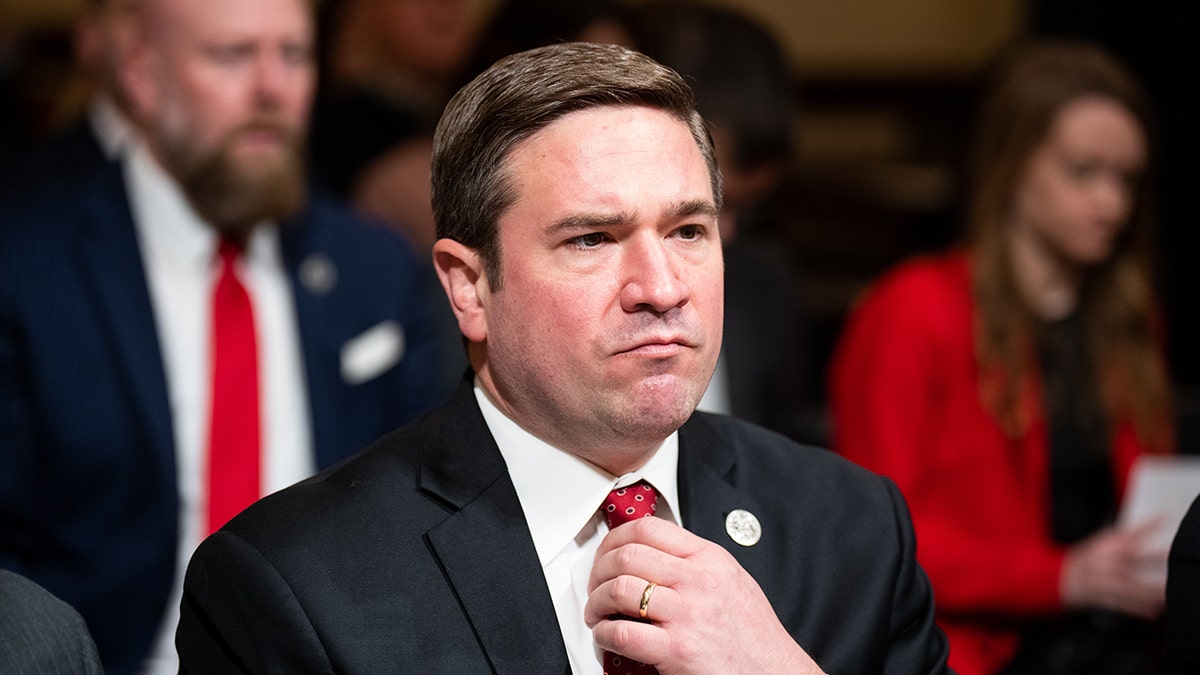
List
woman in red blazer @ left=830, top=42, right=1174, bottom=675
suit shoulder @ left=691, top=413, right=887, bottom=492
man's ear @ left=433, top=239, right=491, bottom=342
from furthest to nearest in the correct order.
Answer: woman in red blazer @ left=830, top=42, right=1174, bottom=675 → suit shoulder @ left=691, top=413, right=887, bottom=492 → man's ear @ left=433, top=239, right=491, bottom=342

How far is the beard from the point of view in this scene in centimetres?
278

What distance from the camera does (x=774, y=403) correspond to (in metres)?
3.32

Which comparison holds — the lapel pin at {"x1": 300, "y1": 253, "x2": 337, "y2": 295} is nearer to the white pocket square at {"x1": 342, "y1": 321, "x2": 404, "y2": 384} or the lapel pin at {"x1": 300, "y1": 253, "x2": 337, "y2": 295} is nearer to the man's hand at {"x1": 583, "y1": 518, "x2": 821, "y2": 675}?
the white pocket square at {"x1": 342, "y1": 321, "x2": 404, "y2": 384}

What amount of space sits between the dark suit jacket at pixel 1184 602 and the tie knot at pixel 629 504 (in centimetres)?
60

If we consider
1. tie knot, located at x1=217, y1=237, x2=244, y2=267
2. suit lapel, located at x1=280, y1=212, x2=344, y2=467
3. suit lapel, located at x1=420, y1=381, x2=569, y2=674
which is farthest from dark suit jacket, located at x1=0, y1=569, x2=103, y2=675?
tie knot, located at x1=217, y1=237, x2=244, y2=267

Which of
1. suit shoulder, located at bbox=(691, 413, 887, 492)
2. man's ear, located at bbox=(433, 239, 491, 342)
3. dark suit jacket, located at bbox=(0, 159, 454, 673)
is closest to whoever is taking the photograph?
man's ear, located at bbox=(433, 239, 491, 342)

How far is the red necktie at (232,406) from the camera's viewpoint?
8.74 feet

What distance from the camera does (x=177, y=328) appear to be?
272 centimetres

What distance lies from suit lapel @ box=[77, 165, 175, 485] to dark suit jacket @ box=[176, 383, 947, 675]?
0.94m

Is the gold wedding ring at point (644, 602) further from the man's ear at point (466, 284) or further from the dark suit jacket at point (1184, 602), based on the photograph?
the dark suit jacket at point (1184, 602)

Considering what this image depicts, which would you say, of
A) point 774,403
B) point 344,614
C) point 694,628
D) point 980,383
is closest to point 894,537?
point 694,628

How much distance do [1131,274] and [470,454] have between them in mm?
1919

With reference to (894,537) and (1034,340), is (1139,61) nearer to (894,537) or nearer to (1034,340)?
(1034,340)

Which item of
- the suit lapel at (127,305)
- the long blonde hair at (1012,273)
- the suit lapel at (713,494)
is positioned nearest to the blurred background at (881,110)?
the long blonde hair at (1012,273)
